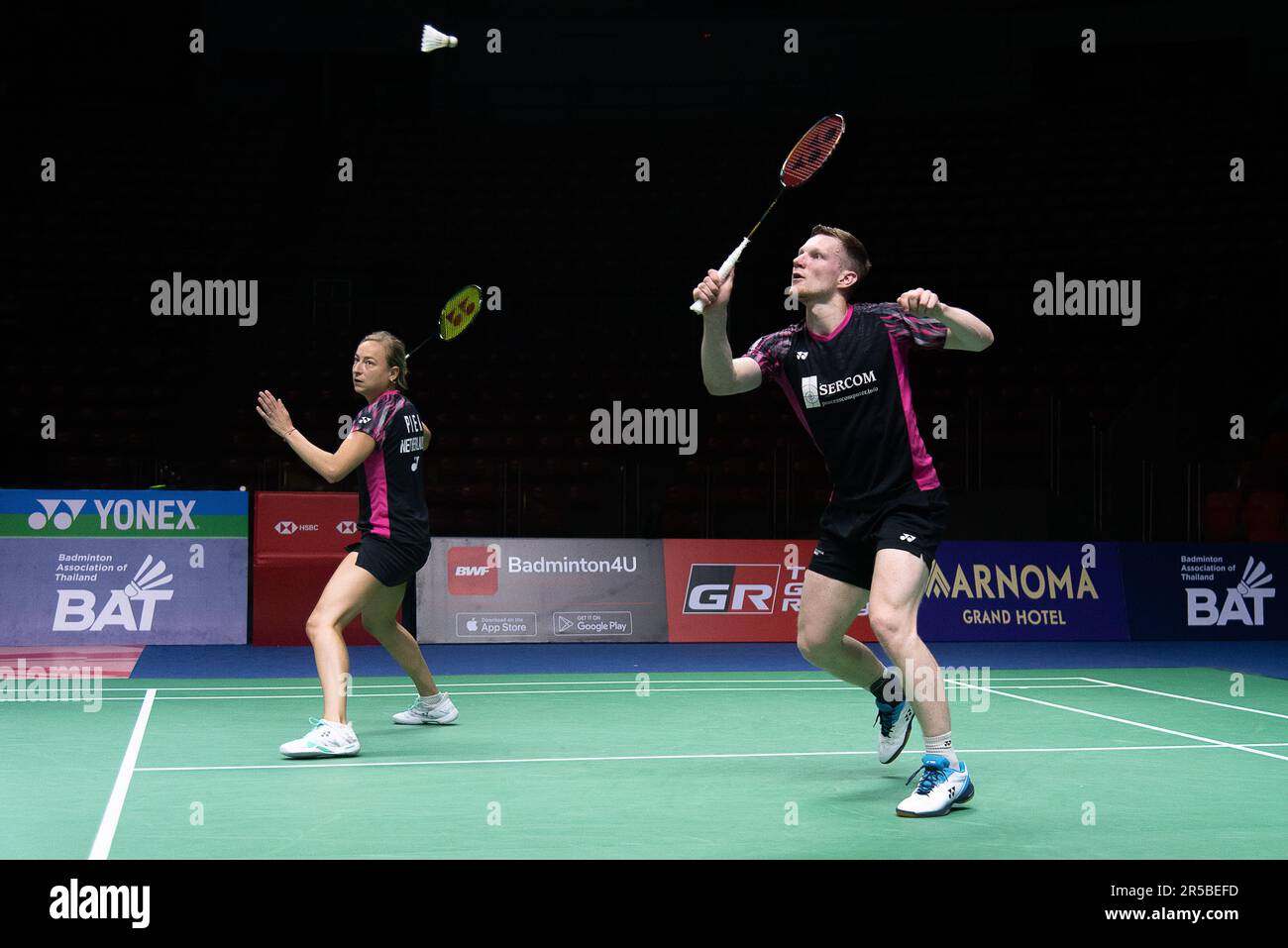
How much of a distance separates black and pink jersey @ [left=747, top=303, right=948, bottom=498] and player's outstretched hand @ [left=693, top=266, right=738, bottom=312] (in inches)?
18.5

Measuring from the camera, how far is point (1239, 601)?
13.2 meters

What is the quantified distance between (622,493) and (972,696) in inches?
273

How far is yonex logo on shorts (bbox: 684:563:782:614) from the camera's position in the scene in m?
12.5

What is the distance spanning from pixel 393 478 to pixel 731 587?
20.8 feet

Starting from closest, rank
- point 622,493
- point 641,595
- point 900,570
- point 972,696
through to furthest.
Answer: point 900,570 < point 972,696 < point 641,595 < point 622,493

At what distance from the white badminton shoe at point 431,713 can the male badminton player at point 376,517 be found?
498mm

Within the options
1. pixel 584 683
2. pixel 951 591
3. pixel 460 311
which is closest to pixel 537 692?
pixel 584 683

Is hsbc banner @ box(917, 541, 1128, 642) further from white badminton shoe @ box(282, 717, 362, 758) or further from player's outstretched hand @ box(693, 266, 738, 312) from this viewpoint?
player's outstretched hand @ box(693, 266, 738, 312)

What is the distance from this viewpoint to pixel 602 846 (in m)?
4.29

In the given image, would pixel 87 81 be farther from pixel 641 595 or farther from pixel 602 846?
pixel 602 846

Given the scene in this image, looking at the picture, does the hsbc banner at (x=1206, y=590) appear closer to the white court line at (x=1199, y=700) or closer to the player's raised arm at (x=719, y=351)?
the white court line at (x=1199, y=700)


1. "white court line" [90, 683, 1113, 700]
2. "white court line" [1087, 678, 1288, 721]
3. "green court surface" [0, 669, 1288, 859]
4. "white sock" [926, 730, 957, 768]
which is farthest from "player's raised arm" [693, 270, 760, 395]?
"white court line" [1087, 678, 1288, 721]

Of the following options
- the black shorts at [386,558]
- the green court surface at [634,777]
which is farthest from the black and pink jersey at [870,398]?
the black shorts at [386,558]

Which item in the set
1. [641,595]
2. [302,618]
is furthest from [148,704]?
[641,595]
